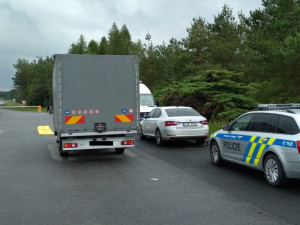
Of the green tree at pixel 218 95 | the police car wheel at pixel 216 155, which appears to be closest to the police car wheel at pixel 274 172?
the police car wheel at pixel 216 155

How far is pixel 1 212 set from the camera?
19.3ft

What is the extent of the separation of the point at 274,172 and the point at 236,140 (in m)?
1.59

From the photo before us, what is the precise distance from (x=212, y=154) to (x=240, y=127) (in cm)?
150

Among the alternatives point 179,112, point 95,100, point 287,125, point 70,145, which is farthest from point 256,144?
point 179,112

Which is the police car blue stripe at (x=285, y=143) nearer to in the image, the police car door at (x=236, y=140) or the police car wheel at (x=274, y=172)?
the police car wheel at (x=274, y=172)

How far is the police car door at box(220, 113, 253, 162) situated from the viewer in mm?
8617

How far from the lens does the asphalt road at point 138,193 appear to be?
5.54 m

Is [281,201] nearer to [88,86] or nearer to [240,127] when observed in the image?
[240,127]

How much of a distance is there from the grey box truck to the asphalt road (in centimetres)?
70

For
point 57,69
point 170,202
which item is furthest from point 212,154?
point 57,69

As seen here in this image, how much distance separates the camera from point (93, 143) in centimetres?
1082

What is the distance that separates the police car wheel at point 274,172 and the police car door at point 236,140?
91 cm

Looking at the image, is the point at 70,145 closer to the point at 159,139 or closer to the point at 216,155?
the point at 216,155

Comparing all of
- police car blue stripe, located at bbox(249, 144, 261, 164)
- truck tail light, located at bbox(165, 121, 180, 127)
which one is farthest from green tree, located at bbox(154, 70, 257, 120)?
police car blue stripe, located at bbox(249, 144, 261, 164)
